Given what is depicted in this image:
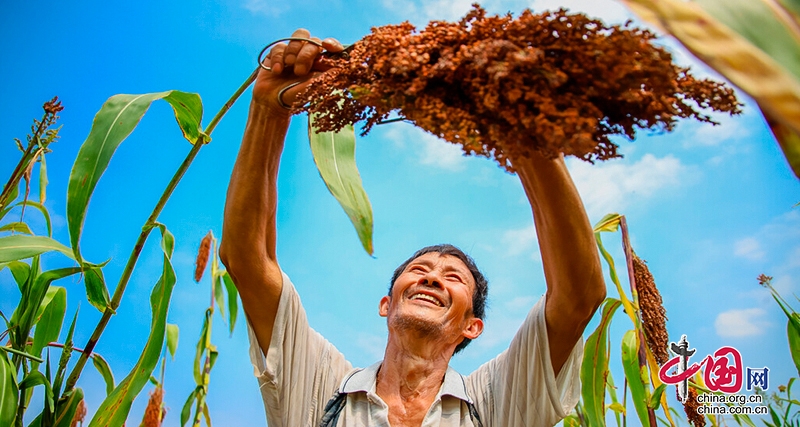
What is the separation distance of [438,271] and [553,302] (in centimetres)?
35

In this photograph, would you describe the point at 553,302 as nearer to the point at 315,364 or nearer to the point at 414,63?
the point at 315,364

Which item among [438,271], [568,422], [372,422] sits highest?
[438,271]

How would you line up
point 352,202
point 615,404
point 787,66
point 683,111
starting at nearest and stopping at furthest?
point 787,66 < point 683,111 < point 352,202 < point 615,404

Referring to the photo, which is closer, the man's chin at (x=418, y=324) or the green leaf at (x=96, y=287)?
the green leaf at (x=96, y=287)

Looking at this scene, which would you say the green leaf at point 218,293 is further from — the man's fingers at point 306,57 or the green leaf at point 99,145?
the man's fingers at point 306,57

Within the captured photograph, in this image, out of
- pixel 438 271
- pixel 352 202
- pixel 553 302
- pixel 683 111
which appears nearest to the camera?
pixel 683 111

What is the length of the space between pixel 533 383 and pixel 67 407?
84cm

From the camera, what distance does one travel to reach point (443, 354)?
129cm

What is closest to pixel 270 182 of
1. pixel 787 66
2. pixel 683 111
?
pixel 683 111

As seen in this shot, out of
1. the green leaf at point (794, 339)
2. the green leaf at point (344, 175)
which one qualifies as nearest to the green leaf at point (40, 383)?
the green leaf at point (344, 175)

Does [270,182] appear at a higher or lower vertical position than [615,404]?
higher

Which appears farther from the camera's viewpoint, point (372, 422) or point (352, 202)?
point (372, 422)

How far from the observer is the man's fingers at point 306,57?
863mm

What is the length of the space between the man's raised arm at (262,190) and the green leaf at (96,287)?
21 cm
